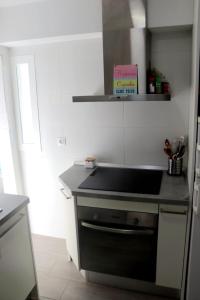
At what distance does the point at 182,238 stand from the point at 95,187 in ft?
2.16

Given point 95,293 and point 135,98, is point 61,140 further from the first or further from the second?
point 95,293

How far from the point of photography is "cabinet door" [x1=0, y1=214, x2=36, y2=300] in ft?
4.60

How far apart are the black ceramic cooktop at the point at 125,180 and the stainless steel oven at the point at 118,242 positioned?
0.15 m

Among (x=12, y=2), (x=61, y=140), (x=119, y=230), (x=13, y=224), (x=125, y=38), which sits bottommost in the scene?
(x=119, y=230)

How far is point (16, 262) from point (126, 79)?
1.41 metres

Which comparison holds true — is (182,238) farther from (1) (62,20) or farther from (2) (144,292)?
(1) (62,20)

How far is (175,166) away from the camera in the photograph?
186 cm

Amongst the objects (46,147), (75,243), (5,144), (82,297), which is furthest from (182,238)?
(5,144)

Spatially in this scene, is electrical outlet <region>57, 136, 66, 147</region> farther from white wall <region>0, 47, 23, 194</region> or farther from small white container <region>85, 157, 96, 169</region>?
white wall <region>0, 47, 23, 194</region>

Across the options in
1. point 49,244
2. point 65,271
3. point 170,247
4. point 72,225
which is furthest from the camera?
point 49,244

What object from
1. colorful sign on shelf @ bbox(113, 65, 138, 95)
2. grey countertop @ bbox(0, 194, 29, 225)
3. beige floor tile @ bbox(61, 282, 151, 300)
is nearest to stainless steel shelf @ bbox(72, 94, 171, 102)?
colorful sign on shelf @ bbox(113, 65, 138, 95)

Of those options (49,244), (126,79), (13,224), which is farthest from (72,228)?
(126,79)

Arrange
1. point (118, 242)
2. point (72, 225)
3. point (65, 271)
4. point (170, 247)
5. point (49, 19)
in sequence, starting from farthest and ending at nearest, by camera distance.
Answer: point (65, 271) → point (49, 19) → point (72, 225) → point (118, 242) → point (170, 247)

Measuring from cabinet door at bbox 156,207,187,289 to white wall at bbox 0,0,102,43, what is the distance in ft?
4.74
